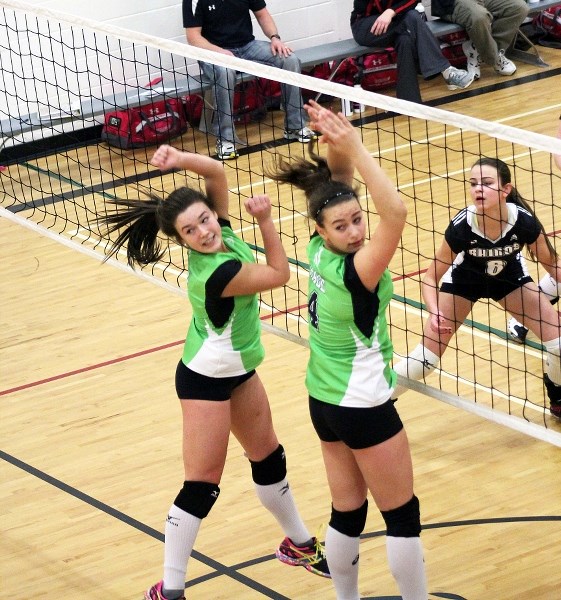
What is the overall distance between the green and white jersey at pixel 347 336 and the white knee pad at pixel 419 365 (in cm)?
156

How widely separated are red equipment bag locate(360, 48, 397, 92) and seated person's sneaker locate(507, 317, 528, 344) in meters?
6.34

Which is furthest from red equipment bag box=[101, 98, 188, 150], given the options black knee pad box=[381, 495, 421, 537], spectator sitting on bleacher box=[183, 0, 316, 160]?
black knee pad box=[381, 495, 421, 537]

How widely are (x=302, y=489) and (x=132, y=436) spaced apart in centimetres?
111

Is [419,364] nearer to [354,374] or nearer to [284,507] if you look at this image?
[284,507]

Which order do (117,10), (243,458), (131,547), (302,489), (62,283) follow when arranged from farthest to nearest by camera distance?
(117,10) → (62,283) → (243,458) → (302,489) → (131,547)

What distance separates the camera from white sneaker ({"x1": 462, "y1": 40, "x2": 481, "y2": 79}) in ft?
42.0

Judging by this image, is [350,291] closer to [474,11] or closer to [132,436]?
[132,436]

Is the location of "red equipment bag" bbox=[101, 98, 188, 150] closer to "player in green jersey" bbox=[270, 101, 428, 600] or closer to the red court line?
the red court line

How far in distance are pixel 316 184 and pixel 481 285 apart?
154 centimetres

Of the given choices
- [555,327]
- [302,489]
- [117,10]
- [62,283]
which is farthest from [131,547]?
[117,10]

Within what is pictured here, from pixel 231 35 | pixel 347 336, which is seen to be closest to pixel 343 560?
pixel 347 336

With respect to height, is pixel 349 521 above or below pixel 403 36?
above

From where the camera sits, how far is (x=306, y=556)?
456 cm

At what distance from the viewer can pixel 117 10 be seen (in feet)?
38.7
